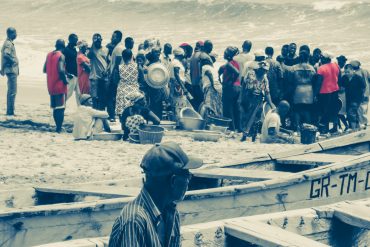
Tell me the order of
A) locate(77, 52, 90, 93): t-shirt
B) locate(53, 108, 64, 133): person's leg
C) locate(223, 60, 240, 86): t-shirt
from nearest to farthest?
locate(53, 108, 64, 133): person's leg → locate(223, 60, 240, 86): t-shirt → locate(77, 52, 90, 93): t-shirt

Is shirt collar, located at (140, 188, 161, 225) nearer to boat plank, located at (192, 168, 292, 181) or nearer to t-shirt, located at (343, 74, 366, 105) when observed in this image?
boat plank, located at (192, 168, 292, 181)

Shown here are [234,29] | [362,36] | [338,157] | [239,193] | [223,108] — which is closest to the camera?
[239,193]

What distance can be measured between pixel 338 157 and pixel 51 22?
1662 inches

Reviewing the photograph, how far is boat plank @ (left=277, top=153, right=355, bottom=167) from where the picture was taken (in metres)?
9.01

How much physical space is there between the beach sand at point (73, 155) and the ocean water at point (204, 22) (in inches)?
743

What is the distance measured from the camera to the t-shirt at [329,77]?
1421 centimetres

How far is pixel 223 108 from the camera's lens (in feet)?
47.8

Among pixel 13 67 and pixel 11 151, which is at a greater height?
pixel 13 67

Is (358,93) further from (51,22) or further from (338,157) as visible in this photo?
(51,22)

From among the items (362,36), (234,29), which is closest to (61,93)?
(362,36)

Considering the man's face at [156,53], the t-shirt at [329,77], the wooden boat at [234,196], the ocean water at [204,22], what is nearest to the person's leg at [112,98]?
the man's face at [156,53]

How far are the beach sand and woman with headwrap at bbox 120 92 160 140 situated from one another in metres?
0.23

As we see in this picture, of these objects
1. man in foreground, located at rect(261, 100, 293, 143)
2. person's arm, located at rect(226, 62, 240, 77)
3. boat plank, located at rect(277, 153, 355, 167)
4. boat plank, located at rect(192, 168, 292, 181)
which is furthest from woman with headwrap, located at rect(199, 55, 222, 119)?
boat plank, located at rect(192, 168, 292, 181)

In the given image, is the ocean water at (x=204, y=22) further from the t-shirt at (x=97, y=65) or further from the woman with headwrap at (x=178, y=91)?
the woman with headwrap at (x=178, y=91)
